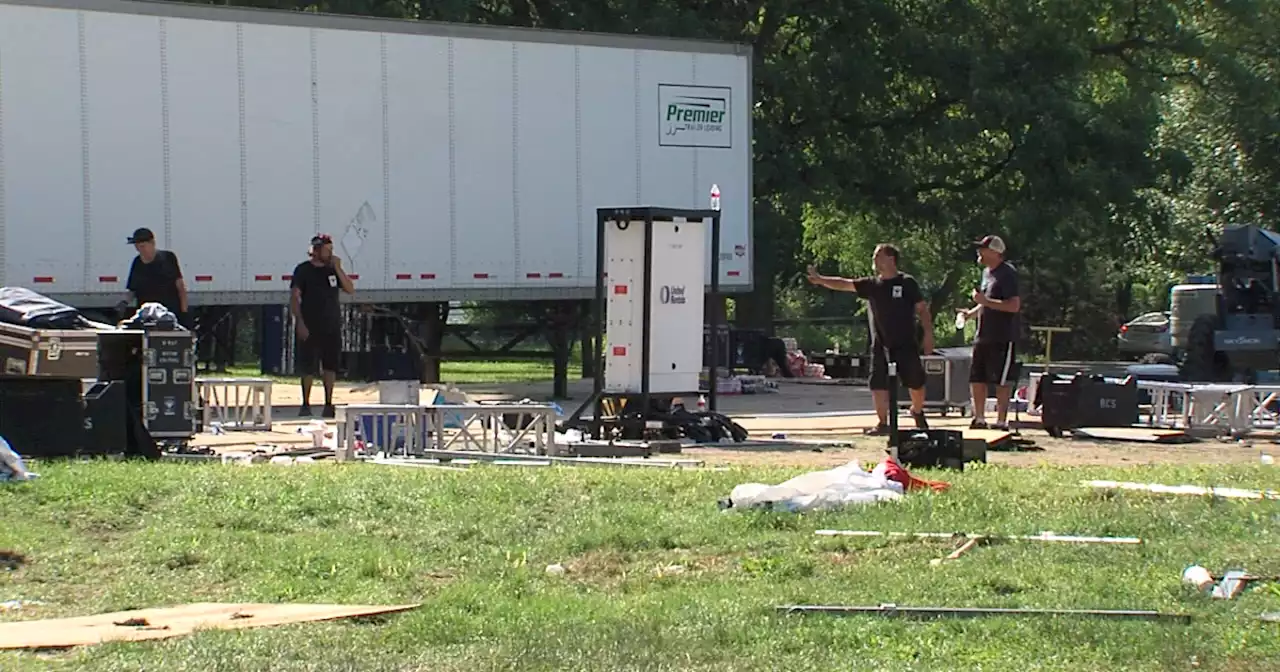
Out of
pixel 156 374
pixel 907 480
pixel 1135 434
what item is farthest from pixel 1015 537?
pixel 1135 434

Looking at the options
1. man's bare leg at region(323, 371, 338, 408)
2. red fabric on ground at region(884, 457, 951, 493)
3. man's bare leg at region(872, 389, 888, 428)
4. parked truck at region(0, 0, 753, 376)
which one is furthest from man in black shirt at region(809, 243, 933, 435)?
parked truck at region(0, 0, 753, 376)

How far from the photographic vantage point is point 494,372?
34969 millimetres

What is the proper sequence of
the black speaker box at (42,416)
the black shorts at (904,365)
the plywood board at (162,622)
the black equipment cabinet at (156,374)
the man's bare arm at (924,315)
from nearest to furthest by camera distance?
the plywood board at (162,622)
the black speaker box at (42,416)
the black equipment cabinet at (156,374)
the black shorts at (904,365)
the man's bare arm at (924,315)

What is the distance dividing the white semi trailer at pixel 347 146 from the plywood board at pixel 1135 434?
8813 millimetres

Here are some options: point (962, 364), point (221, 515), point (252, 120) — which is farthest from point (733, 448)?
point (252, 120)

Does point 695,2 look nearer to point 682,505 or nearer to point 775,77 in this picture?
point 775,77

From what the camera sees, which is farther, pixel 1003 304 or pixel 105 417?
pixel 1003 304

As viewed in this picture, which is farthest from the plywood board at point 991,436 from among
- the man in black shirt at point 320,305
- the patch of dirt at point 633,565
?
the man in black shirt at point 320,305

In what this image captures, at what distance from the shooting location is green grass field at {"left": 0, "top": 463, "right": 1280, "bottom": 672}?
6586mm

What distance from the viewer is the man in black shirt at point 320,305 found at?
17594mm

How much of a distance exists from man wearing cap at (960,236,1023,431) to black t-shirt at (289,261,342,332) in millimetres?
6044

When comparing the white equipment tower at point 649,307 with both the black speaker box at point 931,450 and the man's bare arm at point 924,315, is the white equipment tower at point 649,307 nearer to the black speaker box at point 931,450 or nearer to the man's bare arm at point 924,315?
the man's bare arm at point 924,315

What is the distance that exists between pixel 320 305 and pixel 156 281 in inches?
65.9

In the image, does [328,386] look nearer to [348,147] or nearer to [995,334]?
[348,147]
